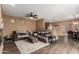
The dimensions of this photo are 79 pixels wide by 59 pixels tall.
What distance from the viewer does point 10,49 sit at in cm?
177

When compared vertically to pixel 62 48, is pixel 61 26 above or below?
above

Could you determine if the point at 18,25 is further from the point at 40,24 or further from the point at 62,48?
the point at 62,48

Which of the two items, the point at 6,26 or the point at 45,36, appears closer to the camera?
the point at 6,26

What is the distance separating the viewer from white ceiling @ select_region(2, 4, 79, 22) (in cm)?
176

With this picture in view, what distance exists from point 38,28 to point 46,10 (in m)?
0.41

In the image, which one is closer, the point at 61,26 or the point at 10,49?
the point at 10,49

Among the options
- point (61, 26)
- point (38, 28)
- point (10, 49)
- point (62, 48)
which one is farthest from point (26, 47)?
point (61, 26)

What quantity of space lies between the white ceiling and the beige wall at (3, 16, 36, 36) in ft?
0.34

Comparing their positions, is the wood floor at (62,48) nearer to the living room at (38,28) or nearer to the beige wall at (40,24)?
the living room at (38,28)

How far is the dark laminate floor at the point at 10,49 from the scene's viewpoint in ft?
5.73
